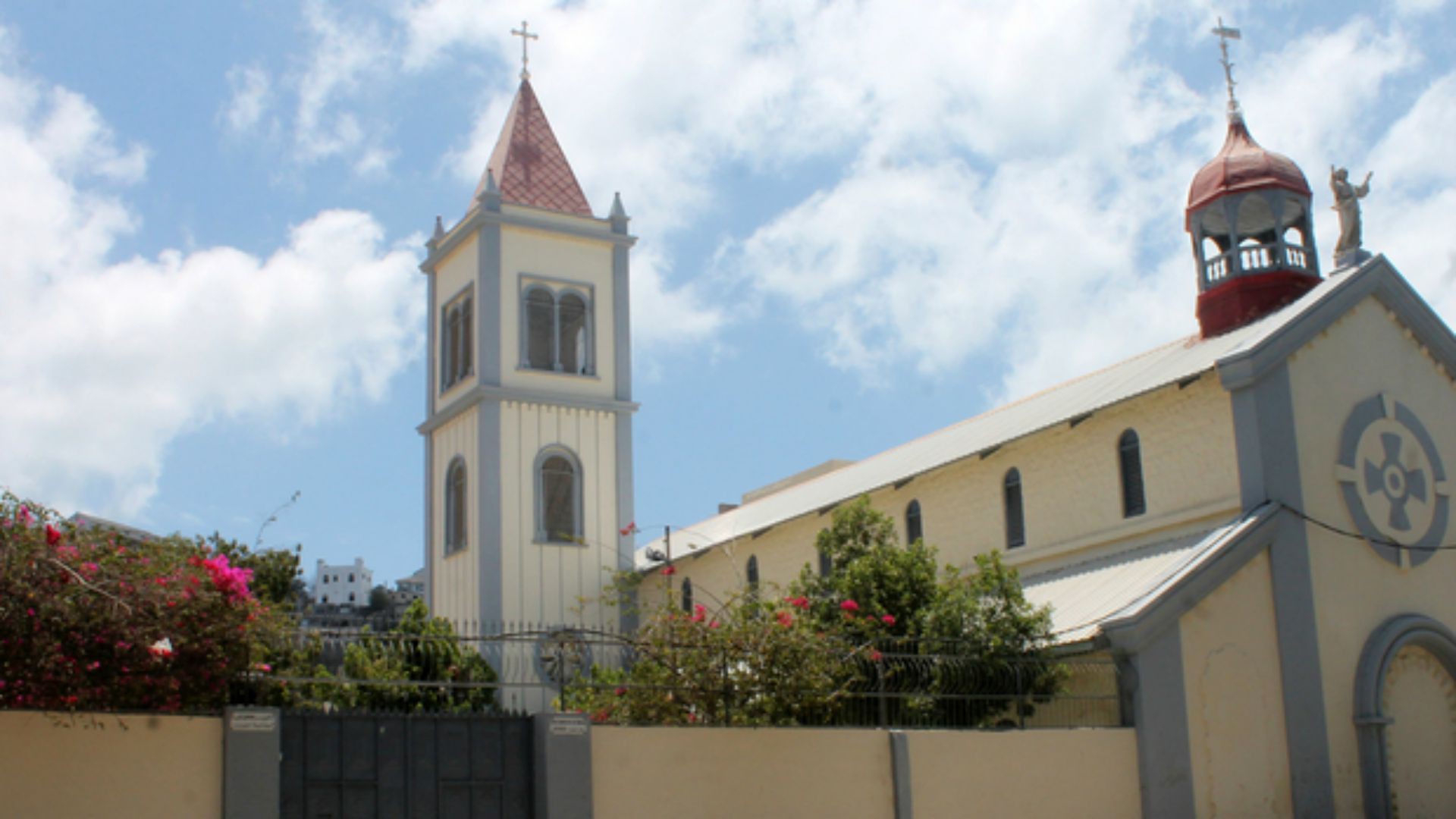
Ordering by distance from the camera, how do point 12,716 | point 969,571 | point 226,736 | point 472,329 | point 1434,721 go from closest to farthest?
1. point 12,716
2. point 226,736
3. point 1434,721
4. point 969,571
5. point 472,329

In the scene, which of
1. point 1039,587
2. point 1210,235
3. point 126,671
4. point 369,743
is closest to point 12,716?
point 126,671

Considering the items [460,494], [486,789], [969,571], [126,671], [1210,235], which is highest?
[1210,235]

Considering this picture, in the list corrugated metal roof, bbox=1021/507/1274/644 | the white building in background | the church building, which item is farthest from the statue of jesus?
the white building in background

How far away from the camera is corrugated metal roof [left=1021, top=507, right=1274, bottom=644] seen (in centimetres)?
2195

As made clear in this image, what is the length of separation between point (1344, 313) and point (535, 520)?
1897cm

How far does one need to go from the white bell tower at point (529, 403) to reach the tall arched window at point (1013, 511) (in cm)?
1137

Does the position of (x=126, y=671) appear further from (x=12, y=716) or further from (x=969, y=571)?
(x=969, y=571)

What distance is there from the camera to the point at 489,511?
35969 mm

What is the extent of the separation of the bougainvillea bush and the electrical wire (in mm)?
15614

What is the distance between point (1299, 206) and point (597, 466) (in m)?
17.2

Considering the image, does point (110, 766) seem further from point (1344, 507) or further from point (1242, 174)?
point (1242, 174)

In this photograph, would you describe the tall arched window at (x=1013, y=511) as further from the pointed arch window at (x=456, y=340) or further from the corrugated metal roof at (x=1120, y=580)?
the pointed arch window at (x=456, y=340)

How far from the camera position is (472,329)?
123 ft

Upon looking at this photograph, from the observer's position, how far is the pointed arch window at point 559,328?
37938 millimetres
